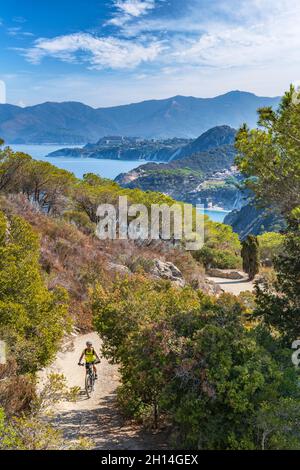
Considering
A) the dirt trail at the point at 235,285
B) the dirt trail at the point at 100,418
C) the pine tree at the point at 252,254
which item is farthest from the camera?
the pine tree at the point at 252,254

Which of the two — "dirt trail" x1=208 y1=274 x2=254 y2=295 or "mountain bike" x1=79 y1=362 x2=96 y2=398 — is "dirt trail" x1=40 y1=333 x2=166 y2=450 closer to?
"mountain bike" x1=79 y1=362 x2=96 y2=398

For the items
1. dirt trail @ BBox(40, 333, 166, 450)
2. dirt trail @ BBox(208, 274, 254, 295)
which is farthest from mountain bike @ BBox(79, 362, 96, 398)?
dirt trail @ BBox(208, 274, 254, 295)

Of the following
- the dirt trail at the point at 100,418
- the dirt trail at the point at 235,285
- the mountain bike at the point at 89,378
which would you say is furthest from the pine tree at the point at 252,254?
the mountain bike at the point at 89,378

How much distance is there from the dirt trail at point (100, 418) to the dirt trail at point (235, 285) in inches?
658

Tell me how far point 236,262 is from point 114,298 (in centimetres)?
3084

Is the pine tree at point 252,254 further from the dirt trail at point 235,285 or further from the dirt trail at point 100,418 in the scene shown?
the dirt trail at point 100,418

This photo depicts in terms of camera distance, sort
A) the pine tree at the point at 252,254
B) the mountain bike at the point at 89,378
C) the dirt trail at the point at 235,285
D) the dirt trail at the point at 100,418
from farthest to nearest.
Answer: the pine tree at the point at 252,254 → the dirt trail at the point at 235,285 → the mountain bike at the point at 89,378 → the dirt trail at the point at 100,418

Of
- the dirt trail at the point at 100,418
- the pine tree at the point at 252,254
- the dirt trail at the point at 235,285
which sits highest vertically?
the pine tree at the point at 252,254

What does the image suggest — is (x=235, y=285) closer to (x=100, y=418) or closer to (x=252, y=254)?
(x=252, y=254)

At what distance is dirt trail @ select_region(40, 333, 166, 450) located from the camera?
855 cm

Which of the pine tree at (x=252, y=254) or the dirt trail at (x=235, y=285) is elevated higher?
the pine tree at (x=252, y=254)

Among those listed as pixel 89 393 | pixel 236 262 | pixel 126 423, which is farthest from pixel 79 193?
pixel 126 423

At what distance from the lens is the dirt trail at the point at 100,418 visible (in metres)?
8.55
